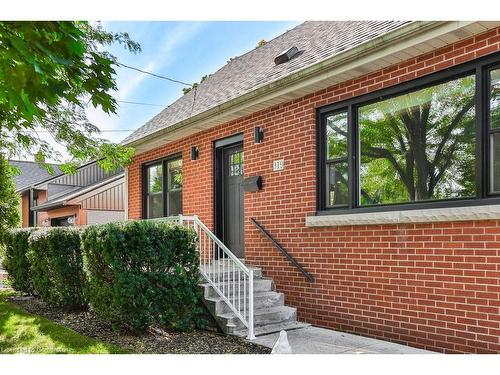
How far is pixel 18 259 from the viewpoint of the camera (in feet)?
31.1

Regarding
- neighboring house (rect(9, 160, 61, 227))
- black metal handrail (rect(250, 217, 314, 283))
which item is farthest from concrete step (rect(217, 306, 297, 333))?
neighboring house (rect(9, 160, 61, 227))

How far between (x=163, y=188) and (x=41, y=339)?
14.8 feet

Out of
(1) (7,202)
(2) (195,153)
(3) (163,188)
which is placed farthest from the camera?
(1) (7,202)

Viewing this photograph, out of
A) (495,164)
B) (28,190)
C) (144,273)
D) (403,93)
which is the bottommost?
(144,273)

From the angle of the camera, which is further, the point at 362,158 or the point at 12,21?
the point at 362,158

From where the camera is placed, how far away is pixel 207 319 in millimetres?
6090

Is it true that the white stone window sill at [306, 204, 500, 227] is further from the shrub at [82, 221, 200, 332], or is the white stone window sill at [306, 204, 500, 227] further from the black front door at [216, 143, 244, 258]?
the black front door at [216, 143, 244, 258]

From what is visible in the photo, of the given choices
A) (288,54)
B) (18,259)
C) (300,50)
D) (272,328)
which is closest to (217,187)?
(288,54)

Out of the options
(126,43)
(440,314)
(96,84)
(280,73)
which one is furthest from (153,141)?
(440,314)

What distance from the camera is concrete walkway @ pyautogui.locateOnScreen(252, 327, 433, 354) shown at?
484cm

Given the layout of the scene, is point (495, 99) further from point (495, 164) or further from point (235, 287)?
point (235, 287)

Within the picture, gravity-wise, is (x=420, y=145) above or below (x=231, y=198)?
above
